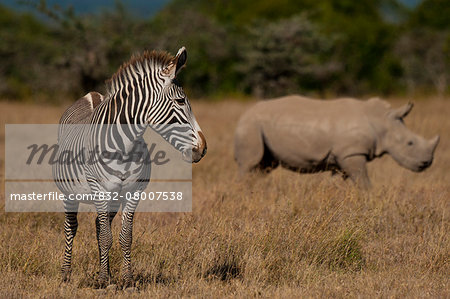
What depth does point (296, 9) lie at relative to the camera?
1925 inches

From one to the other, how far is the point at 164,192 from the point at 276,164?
6.55 feet

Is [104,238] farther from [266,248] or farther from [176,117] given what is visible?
[266,248]

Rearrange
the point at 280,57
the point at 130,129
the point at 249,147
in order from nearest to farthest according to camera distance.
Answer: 1. the point at 130,129
2. the point at 249,147
3. the point at 280,57

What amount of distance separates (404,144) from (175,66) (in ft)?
18.4

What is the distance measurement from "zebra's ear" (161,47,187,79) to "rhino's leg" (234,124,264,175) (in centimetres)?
473

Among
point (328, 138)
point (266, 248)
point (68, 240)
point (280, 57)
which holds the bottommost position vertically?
point (266, 248)

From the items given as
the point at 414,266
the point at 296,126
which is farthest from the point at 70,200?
the point at 296,126

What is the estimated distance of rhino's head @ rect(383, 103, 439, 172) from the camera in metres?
8.96

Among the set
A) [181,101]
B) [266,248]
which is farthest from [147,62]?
[266,248]

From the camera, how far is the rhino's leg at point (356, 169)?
848 centimetres

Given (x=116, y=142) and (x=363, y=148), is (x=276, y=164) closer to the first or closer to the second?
(x=363, y=148)

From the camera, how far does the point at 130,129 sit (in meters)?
4.50

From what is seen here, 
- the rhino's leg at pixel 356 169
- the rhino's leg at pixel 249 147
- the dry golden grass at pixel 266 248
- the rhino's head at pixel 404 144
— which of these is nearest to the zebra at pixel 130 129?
the dry golden grass at pixel 266 248

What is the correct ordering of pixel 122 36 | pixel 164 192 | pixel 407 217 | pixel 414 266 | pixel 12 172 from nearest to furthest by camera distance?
pixel 414 266, pixel 407 217, pixel 164 192, pixel 12 172, pixel 122 36
